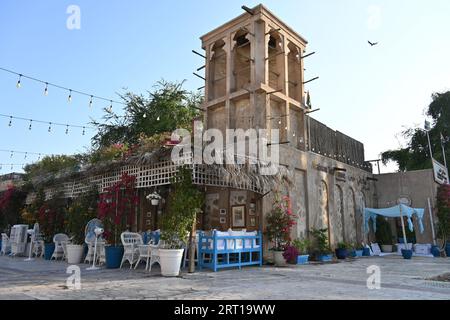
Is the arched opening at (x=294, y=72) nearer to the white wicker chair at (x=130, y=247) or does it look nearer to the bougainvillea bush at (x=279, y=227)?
the bougainvillea bush at (x=279, y=227)

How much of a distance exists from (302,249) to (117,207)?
5870mm

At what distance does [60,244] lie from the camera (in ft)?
38.8

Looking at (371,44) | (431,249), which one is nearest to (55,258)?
(371,44)

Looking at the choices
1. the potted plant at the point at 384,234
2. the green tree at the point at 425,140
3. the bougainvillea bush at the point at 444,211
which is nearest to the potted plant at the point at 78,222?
Answer: the potted plant at the point at 384,234

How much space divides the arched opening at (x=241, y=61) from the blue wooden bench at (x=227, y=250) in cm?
632

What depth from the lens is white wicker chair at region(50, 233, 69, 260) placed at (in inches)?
460

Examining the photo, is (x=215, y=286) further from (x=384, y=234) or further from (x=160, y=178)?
(x=384, y=234)

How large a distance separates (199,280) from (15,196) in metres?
11.8

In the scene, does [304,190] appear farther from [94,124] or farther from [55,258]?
[94,124]

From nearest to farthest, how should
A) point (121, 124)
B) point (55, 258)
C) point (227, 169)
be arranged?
point (227, 169) < point (55, 258) < point (121, 124)

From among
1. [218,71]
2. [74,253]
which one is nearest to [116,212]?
[74,253]

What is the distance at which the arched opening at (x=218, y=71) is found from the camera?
14.6 m
